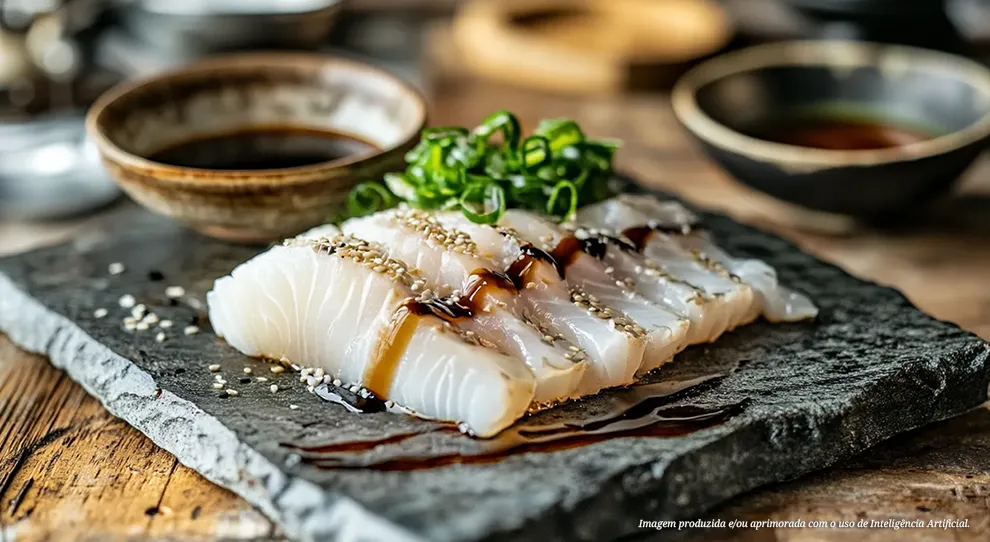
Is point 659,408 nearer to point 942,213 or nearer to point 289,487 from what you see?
point 289,487

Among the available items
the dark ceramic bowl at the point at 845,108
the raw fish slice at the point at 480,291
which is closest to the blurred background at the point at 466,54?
the dark ceramic bowl at the point at 845,108

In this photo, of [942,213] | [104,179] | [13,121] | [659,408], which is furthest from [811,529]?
[13,121]

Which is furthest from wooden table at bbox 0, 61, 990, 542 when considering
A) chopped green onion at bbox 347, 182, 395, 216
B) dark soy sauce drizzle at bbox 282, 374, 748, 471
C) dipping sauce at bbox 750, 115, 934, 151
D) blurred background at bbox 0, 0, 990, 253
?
blurred background at bbox 0, 0, 990, 253

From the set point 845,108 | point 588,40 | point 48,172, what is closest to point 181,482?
point 48,172

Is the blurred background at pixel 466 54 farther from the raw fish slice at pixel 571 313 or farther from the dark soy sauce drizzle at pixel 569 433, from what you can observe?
the dark soy sauce drizzle at pixel 569 433

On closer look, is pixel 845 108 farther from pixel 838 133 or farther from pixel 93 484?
pixel 93 484

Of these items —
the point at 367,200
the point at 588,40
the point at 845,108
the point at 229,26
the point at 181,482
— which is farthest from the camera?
the point at 588,40

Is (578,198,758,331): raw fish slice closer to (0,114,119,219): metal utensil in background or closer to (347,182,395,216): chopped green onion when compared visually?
(347,182,395,216): chopped green onion
